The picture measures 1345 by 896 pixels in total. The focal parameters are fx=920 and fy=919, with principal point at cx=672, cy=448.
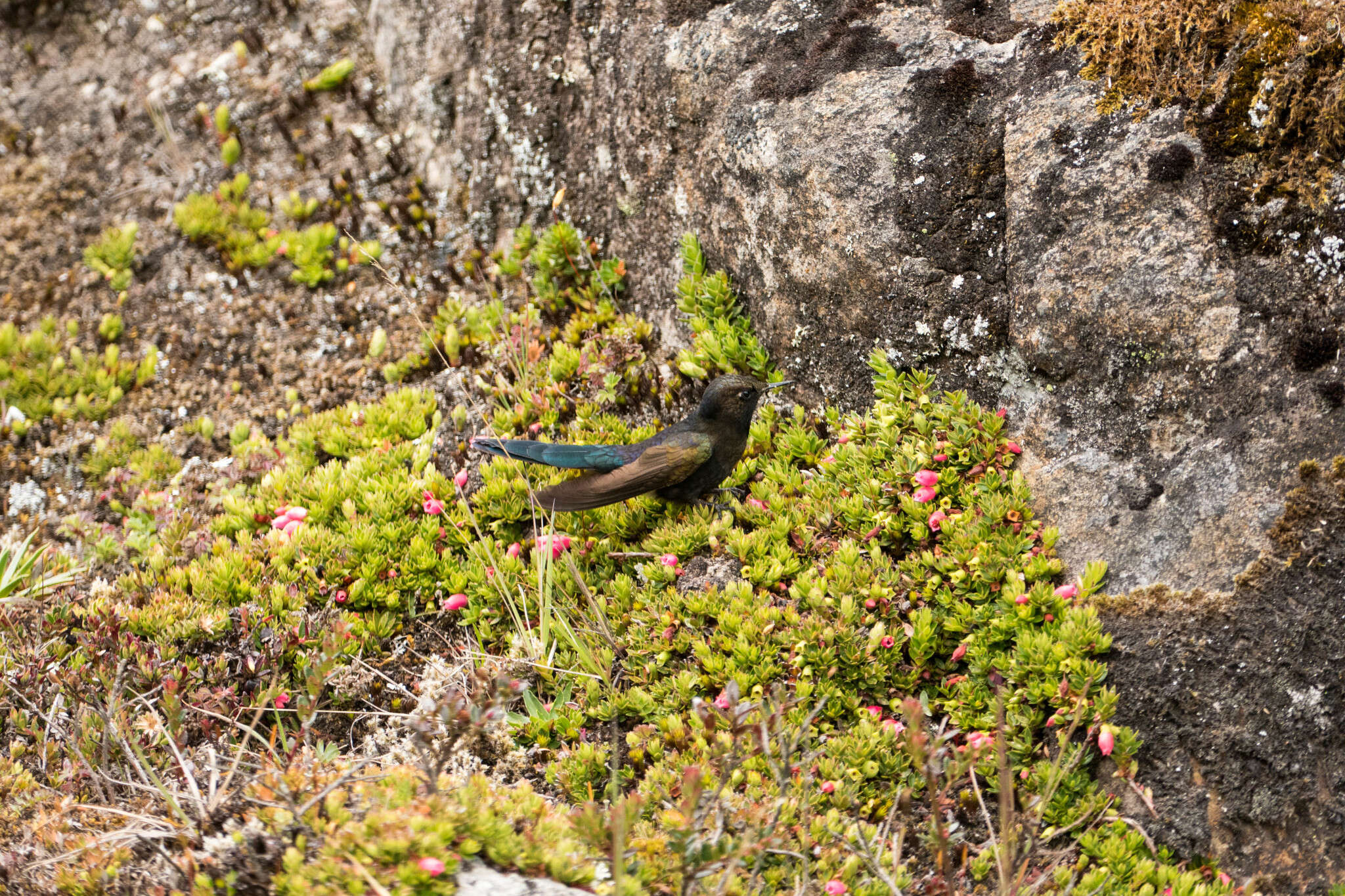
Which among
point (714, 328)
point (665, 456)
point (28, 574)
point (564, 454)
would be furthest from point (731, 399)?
point (28, 574)

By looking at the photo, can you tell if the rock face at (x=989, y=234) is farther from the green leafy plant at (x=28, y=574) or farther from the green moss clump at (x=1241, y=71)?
the green leafy plant at (x=28, y=574)

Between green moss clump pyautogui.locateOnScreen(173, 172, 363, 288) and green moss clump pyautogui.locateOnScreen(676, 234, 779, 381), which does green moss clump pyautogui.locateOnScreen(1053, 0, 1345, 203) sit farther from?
green moss clump pyautogui.locateOnScreen(173, 172, 363, 288)

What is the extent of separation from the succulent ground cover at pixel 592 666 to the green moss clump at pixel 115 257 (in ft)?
8.02

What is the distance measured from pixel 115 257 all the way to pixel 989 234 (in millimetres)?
7118

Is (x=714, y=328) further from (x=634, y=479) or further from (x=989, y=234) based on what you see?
(x=989, y=234)

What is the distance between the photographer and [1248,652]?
3.86 metres

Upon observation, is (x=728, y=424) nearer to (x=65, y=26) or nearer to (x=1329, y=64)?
(x=1329, y=64)

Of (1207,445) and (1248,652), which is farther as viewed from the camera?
(1207,445)

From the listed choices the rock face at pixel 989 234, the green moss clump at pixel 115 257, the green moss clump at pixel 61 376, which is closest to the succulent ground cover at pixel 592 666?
the rock face at pixel 989 234

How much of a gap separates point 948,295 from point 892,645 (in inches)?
76.3

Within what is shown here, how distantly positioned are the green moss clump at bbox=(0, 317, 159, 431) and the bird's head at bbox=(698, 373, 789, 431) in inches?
190

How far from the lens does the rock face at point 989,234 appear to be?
414 cm

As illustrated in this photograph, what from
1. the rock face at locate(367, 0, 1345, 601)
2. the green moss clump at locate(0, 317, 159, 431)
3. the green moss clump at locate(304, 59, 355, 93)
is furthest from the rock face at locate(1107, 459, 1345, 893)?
the green moss clump at locate(304, 59, 355, 93)

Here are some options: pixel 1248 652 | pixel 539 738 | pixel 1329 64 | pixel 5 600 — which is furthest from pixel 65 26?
pixel 1248 652
